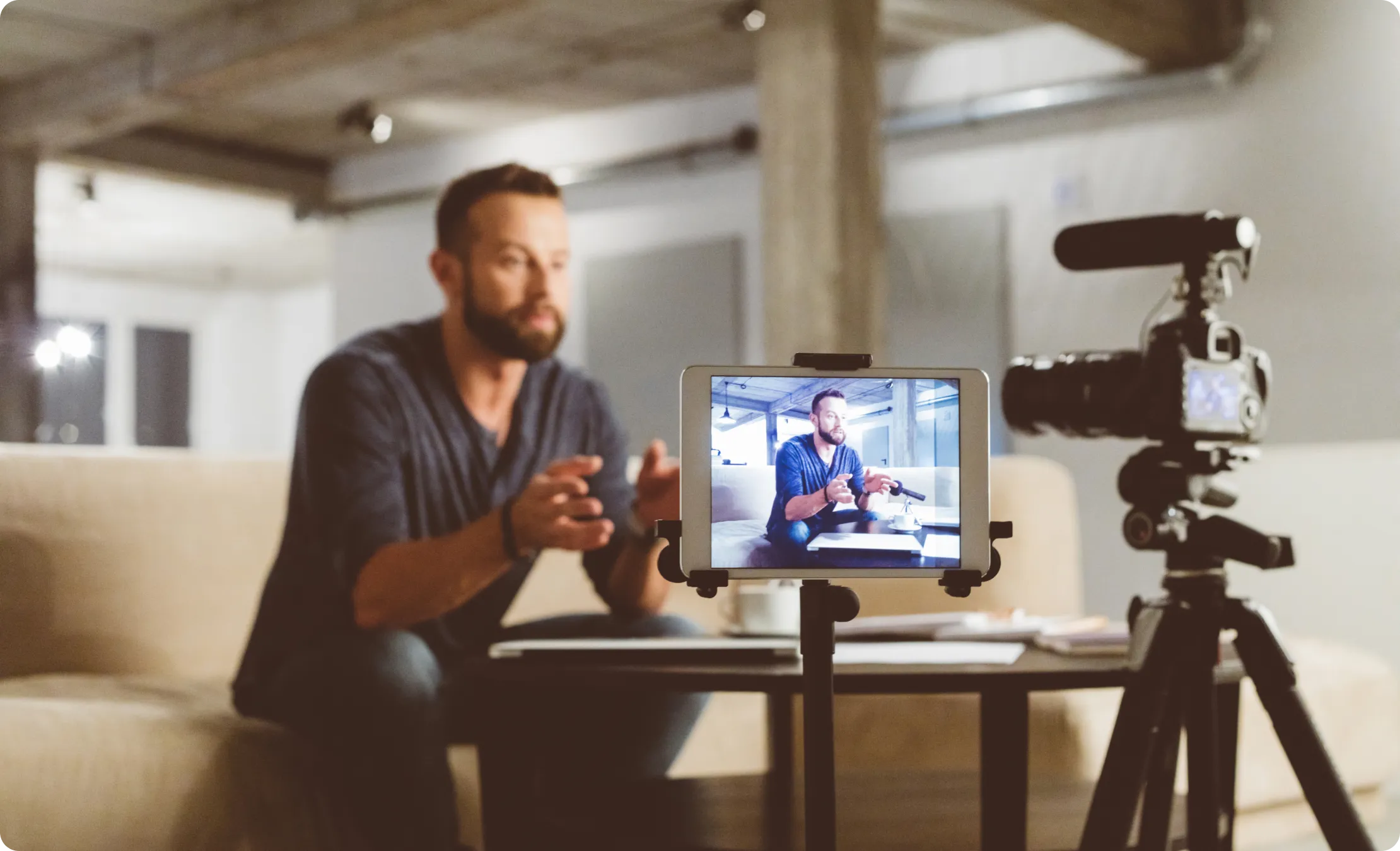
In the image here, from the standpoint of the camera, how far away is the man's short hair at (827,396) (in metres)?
1.04

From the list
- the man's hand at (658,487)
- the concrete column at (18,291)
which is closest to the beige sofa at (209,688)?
the man's hand at (658,487)

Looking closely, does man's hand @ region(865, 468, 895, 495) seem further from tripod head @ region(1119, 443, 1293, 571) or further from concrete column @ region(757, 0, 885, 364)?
→ concrete column @ region(757, 0, 885, 364)

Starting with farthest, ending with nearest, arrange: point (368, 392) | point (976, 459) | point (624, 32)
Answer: point (624, 32)
point (368, 392)
point (976, 459)

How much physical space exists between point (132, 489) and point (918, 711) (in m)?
1.37

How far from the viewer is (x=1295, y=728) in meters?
1.46

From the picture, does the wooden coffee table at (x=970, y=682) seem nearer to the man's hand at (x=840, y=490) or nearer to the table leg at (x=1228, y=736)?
the table leg at (x=1228, y=736)

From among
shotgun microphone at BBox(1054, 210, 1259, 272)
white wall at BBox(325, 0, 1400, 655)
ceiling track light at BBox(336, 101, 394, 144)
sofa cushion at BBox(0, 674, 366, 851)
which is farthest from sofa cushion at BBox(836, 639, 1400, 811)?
ceiling track light at BBox(336, 101, 394, 144)

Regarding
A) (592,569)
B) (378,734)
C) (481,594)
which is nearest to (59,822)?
(378,734)

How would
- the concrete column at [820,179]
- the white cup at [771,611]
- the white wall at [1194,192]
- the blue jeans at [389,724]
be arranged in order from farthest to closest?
the white wall at [1194,192], the concrete column at [820,179], the white cup at [771,611], the blue jeans at [389,724]

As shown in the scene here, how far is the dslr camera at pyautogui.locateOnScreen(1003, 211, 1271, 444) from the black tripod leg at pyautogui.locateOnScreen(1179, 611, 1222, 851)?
240 mm

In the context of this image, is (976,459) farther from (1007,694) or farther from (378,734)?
(378,734)

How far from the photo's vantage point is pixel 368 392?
181 centimetres

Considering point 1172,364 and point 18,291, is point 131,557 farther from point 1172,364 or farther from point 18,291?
point 18,291

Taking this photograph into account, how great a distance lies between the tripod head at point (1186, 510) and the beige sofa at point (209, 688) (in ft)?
2.51
